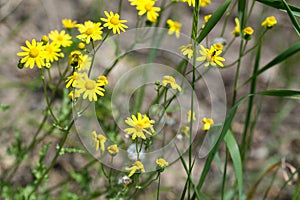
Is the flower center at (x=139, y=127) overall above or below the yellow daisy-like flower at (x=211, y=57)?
below

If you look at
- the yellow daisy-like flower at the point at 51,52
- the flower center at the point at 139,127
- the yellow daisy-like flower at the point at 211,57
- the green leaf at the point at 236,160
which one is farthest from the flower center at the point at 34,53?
the green leaf at the point at 236,160

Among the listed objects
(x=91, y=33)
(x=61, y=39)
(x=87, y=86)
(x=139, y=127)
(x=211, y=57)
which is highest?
(x=61, y=39)

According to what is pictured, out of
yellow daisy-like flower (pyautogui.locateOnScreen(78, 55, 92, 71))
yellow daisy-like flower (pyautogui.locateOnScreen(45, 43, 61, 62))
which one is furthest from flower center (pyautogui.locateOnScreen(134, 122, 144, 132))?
yellow daisy-like flower (pyautogui.locateOnScreen(45, 43, 61, 62))

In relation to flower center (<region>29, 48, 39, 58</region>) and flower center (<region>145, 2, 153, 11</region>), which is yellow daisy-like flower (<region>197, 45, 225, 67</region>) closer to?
flower center (<region>145, 2, 153, 11</region>)

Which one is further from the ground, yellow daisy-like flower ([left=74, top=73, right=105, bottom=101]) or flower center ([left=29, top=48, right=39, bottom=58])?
flower center ([left=29, top=48, right=39, bottom=58])

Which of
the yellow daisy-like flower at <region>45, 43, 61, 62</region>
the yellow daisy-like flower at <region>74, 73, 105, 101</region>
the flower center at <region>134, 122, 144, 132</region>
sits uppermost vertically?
the yellow daisy-like flower at <region>45, 43, 61, 62</region>

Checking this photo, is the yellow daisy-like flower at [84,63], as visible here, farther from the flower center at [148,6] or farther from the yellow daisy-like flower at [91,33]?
Result: the flower center at [148,6]

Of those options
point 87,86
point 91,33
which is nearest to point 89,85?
point 87,86

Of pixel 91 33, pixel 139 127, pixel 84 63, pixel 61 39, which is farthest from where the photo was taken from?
pixel 61 39

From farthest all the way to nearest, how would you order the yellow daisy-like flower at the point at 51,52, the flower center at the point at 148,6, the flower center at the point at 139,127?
the flower center at the point at 148,6, the yellow daisy-like flower at the point at 51,52, the flower center at the point at 139,127

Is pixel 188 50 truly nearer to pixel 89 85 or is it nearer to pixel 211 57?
pixel 211 57

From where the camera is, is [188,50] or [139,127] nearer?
[139,127]
